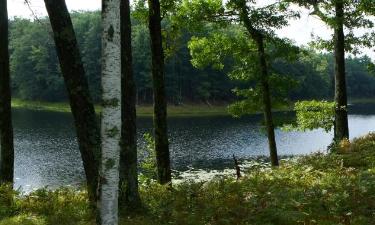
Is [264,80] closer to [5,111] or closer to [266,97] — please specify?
[266,97]

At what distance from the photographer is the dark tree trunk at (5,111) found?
13461mm

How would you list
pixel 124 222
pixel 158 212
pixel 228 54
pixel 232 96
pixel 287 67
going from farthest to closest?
1. pixel 287 67
2. pixel 232 96
3. pixel 228 54
4. pixel 158 212
5. pixel 124 222

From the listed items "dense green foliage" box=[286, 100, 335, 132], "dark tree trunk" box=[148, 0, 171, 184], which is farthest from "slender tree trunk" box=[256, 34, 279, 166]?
"dark tree trunk" box=[148, 0, 171, 184]

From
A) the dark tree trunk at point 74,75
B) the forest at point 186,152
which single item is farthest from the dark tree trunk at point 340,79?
the dark tree trunk at point 74,75

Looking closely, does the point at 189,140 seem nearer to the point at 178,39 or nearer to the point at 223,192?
the point at 178,39

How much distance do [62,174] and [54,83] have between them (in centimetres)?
9235

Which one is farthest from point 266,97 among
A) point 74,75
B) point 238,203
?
point 74,75

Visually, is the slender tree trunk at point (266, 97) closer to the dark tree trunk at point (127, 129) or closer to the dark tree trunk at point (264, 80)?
the dark tree trunk at point (264, 80)

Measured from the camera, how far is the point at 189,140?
66438 mm

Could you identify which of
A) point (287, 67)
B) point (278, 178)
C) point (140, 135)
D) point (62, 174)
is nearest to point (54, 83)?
point (140, 135)

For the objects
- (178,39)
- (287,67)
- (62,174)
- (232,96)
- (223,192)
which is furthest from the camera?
(287,67)

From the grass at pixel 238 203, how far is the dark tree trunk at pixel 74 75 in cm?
193

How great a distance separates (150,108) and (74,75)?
374 feet

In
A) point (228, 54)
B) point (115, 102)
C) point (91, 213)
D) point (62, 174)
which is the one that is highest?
point (228, 54)
